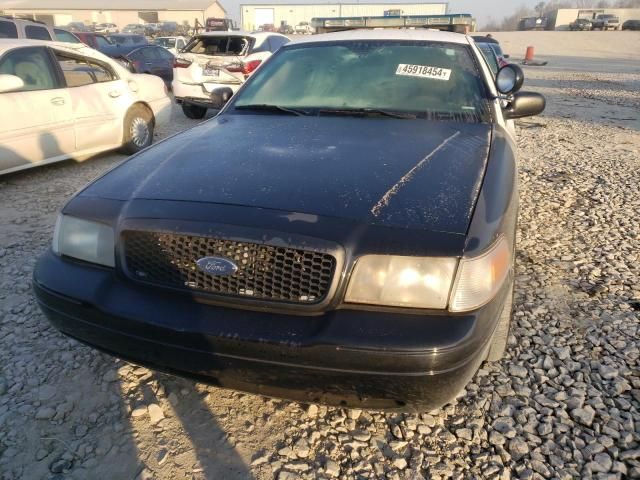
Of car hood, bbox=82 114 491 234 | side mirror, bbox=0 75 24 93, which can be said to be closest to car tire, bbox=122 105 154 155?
side mirror, bbox=0 75 24 93

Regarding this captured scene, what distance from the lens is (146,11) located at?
6500cm

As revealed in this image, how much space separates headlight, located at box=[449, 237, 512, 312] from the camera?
1618 millimetres

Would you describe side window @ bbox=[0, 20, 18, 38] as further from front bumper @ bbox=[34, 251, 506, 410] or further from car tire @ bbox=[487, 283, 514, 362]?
car tire @ bbox=[487, 283, 514, 362]

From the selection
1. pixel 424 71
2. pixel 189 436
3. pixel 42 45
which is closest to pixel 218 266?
pixel 189 436

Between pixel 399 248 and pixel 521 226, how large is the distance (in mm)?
2946

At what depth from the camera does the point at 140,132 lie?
6.55 metres

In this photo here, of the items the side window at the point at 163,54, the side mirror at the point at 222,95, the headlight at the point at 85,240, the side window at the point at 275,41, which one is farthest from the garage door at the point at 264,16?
the headlight at the point at 85,240

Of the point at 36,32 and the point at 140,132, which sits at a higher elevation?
the point at 36,32

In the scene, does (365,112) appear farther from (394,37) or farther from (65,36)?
(65,36)

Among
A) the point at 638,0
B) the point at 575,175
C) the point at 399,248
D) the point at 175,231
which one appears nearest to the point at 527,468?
the point at 399,248

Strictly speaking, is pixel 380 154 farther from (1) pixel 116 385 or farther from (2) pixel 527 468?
(1) pixel 116 385

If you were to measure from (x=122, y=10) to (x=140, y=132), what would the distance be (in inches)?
2730

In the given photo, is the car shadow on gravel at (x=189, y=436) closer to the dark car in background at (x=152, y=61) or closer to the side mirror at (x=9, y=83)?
the side mirror at (x=9, y=83)

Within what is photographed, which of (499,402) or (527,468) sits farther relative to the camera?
Answer: (499,402)
